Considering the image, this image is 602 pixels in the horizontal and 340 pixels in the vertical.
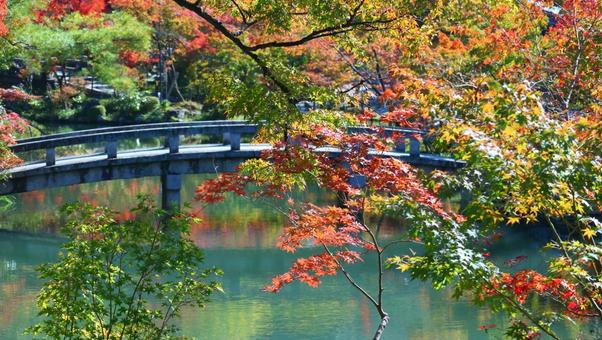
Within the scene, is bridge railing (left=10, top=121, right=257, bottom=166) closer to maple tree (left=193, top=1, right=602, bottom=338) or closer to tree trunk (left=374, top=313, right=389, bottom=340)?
maple tree (left=193, top=1, right=602, bottom=338)

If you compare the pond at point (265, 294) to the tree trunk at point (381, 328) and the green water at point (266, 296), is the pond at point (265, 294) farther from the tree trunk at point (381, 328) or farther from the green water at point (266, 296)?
the tree trunk at point (381, 328)

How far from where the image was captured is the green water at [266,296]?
12.4m

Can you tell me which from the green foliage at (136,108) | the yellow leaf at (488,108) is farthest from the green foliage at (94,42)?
the yellow leaf at (488,108)

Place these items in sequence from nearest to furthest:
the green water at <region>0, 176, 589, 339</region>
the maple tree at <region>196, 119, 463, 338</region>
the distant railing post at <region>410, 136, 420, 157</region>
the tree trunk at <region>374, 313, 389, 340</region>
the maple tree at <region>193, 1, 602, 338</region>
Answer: the maple tree at <region>193, 1, 602, 338</region>
the tree trunk at <region>374, 313, 389, 340</region>
the maple tree at <region>196, 119, 463, 338</region>
the green water at <region>0, 176, 589, 339</region>
the distant railing post at <region>410, 136, 420, 157</region>

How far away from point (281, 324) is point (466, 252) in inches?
266

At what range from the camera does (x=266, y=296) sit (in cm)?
1452

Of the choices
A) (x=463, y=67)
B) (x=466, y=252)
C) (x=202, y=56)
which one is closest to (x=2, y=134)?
(x=463, y=67)

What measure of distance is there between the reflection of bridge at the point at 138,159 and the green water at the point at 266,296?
1.17 m

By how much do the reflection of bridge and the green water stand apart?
117 cm

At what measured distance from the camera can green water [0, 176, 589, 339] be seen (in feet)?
40.7

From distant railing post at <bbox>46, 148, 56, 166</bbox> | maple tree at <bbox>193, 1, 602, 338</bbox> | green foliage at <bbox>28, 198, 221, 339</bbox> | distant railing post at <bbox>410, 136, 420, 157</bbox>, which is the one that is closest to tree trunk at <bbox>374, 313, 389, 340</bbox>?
maple tree at <bbox>193, 1, 602, 338</bbox>

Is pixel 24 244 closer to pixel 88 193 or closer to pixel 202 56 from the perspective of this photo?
pixel 88 193

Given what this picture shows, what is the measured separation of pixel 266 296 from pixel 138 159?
556 centimetres

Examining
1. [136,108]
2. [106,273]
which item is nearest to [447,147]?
[106,273]
